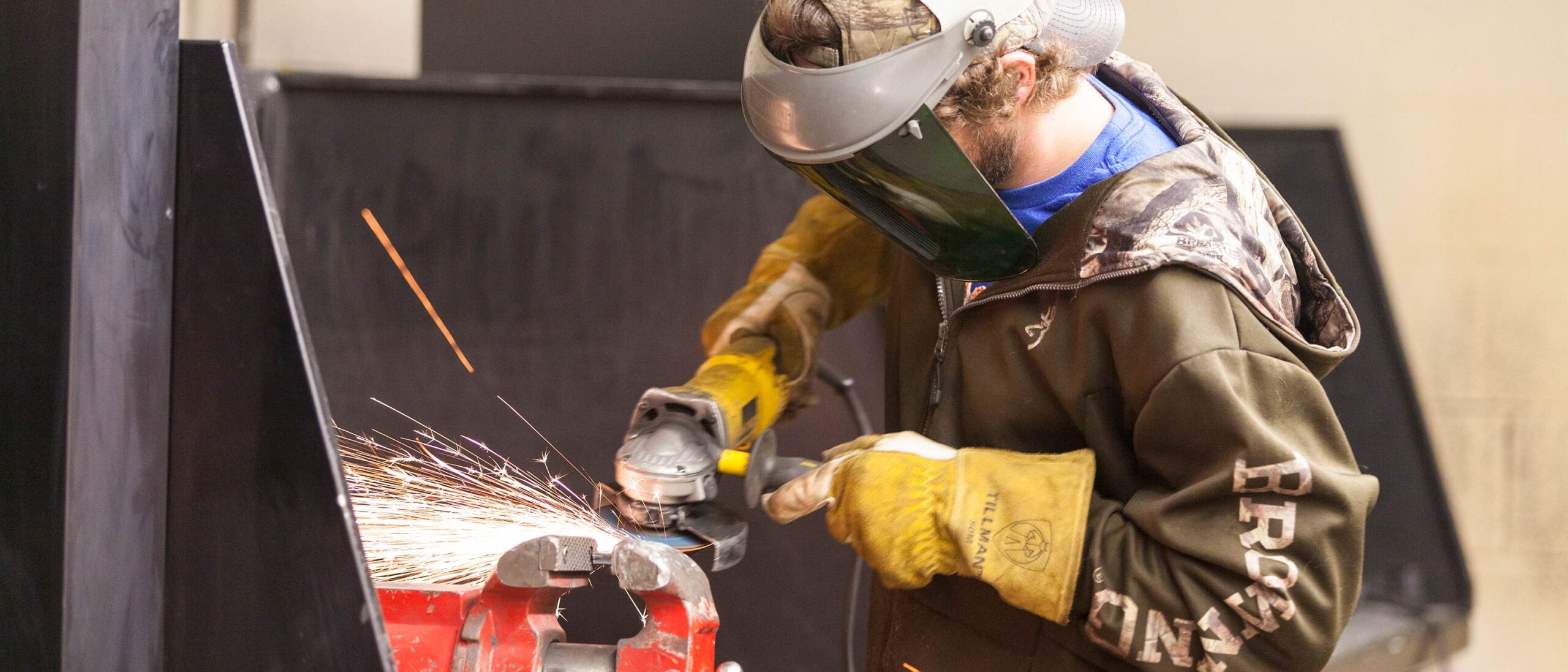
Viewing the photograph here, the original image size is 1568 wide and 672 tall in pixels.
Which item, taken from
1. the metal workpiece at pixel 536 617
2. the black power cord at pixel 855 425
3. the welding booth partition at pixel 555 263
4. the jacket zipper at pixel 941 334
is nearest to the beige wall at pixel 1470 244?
the welding booth partition at pixel 555 263

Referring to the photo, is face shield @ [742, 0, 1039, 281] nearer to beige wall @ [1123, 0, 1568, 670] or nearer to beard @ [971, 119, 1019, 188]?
beard @ [971, 119, 1019, 188]

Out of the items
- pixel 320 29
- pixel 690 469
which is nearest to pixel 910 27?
pixel 690 469

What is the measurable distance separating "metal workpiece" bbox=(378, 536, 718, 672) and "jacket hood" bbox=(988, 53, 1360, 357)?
2.00 feet

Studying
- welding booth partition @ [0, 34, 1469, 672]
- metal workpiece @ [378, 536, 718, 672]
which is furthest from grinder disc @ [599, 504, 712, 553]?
welding booth partition @ [0, 34, 1469, 672]

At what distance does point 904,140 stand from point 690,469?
60 cm

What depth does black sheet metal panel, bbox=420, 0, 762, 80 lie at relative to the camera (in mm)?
2691

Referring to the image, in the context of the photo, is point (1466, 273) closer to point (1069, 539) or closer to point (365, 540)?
point (1069, 539)

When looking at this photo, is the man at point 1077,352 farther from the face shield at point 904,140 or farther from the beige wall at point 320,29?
the beige wall at point 320,29

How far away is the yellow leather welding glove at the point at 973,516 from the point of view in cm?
122

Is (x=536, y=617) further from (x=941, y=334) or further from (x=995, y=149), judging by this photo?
(x=995, y=149)

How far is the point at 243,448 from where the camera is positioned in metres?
0.90

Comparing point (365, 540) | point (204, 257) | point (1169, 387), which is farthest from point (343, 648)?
point (1169, 387)

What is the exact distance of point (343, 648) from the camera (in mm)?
883

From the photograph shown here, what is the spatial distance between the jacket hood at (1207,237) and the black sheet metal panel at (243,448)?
0.89 m
